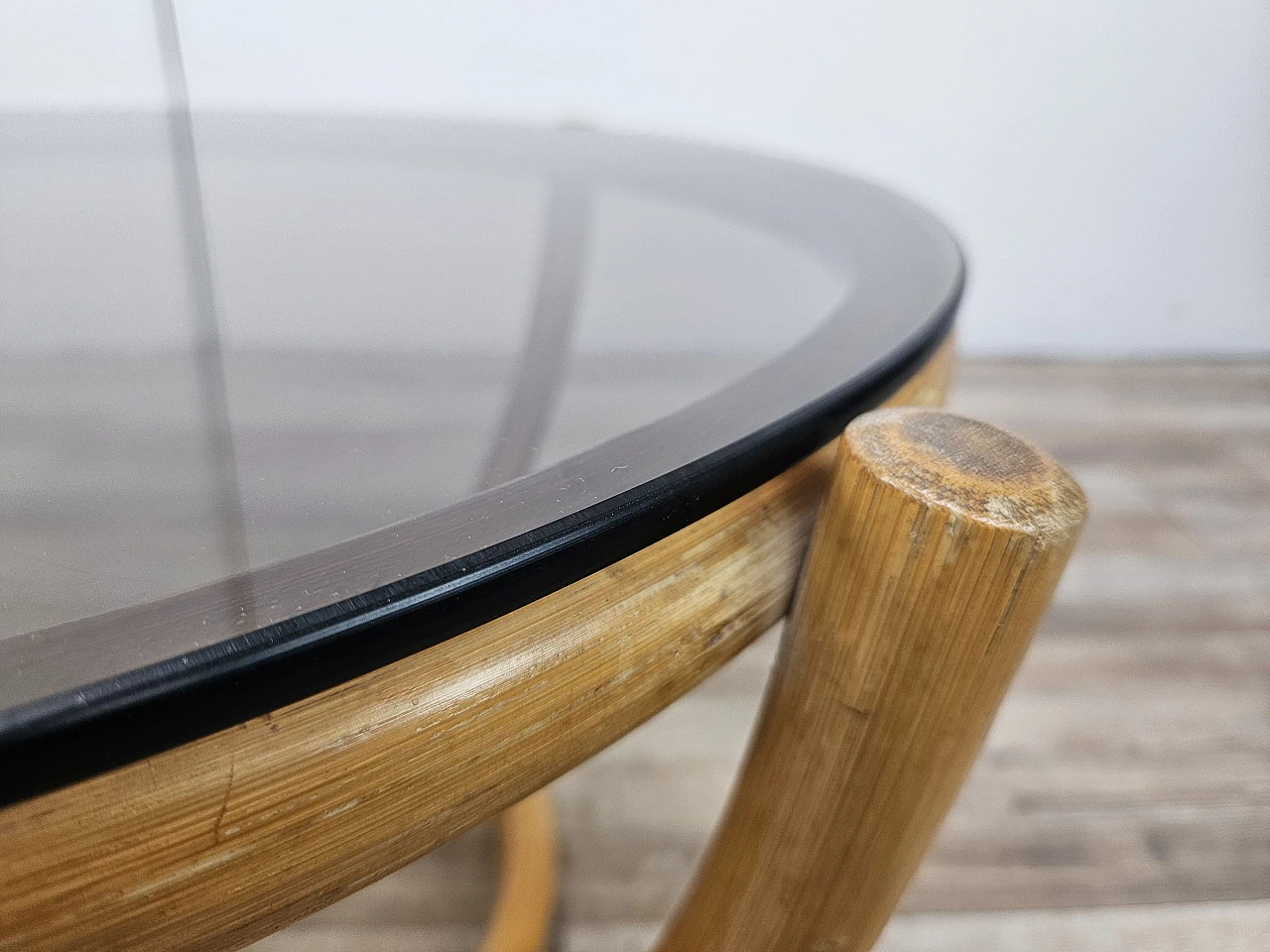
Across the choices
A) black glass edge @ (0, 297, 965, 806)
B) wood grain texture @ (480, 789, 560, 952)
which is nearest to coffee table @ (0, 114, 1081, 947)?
black glass edge @ (0, 297, 965, 806)

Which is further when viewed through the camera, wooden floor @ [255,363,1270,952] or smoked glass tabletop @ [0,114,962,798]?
wooden floor @ [255,363,1270,952]

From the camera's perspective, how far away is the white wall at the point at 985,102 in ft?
3.18

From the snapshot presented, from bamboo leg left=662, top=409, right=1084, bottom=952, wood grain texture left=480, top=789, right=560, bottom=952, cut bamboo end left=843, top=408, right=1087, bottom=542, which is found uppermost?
cut bamboo end left=843, top=408, right=1087, bottom=542

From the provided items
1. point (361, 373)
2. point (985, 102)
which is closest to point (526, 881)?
point (361, 373)

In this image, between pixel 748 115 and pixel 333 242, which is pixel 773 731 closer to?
pixel 333 242

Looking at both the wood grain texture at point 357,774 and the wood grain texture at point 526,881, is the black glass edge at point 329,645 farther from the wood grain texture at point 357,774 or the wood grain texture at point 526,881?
the wood grain texture at point 526,881

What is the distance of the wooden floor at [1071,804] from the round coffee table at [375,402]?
0.26 metres

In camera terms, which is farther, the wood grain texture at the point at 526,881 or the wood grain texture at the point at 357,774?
the wood grain texture at the point at 526,881

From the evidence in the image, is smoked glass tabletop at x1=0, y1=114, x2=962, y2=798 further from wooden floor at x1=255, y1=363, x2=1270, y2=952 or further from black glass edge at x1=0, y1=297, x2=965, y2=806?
wooden floor at x1=255, y1=363, x2=1270, y2=952

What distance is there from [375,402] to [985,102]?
101 cm

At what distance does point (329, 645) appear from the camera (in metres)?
0.11

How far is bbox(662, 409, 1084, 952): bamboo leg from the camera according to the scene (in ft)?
0.49

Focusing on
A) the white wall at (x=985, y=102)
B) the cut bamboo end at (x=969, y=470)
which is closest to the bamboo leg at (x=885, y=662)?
the cut bamboo end at (x=969, y=470)

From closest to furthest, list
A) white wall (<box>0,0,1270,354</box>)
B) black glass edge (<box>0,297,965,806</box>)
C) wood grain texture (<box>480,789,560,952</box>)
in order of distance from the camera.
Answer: black glass edge (<box>0,297,965,806</box>) → wood grain texture (<box>480,789,560,952</box>) → white wall (<box>0,0,1270,354</box>)
